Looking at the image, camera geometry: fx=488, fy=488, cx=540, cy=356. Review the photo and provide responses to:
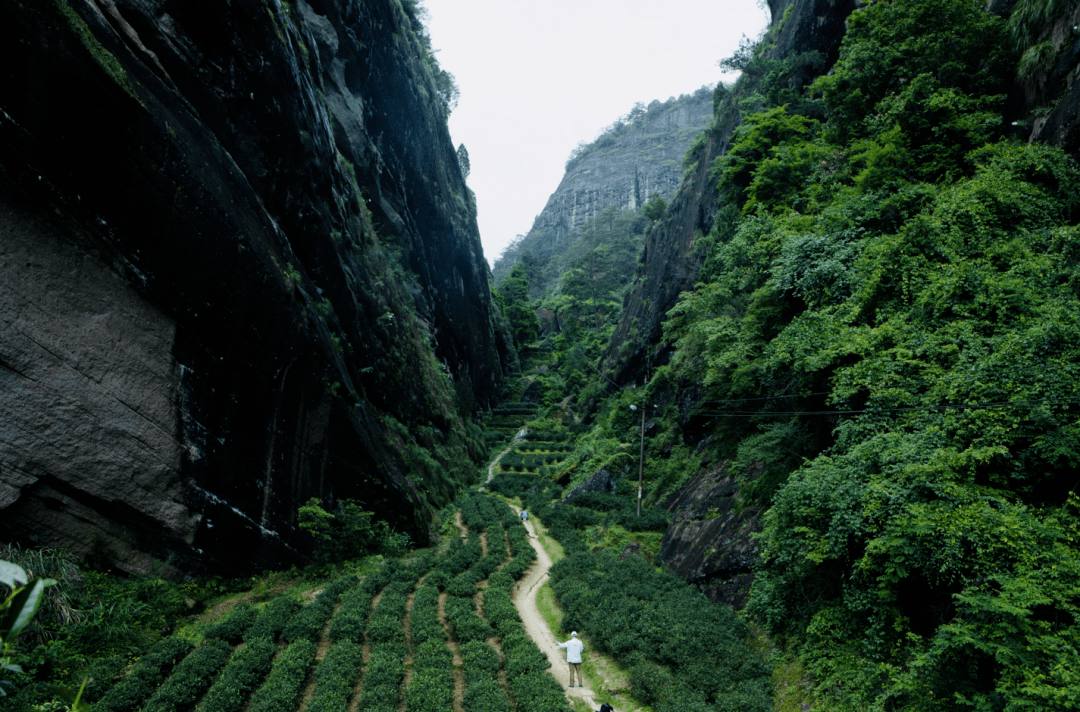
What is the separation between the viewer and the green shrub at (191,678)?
8.67 metres

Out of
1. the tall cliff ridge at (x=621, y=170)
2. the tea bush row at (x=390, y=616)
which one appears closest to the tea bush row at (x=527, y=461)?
the tea bush row at (x=390, y=616)

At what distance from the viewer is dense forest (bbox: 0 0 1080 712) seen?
7.79 meters

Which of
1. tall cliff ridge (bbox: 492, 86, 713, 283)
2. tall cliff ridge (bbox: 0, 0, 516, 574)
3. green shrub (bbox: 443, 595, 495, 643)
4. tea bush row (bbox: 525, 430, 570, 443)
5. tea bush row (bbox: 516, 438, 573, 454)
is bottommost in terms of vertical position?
green shrub (bbox: 443, 595, 495, 643)

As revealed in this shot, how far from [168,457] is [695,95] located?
143m

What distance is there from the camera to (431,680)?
33.0 feet

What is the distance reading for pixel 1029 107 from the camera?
14.6 m

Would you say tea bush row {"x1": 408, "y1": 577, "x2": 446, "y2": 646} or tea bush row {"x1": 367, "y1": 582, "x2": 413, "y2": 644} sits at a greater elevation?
tea bush row {"x1": 367, "y1": 582, "x2": 413, "y2": 644}

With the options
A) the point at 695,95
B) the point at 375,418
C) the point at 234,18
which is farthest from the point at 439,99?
the point at 695,95

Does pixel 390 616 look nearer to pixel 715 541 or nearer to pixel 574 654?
pixel 574 654

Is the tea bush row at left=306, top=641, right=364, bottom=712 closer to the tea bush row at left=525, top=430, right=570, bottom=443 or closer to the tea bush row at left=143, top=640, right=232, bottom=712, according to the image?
the tea bush row at left=143, top=640, right=232, bottom=712

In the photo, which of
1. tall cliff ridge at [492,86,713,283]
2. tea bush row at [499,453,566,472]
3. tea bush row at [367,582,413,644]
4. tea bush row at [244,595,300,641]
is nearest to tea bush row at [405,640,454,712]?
tea bush row at [367,582,413,644]

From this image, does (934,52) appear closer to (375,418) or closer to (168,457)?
(375,418)

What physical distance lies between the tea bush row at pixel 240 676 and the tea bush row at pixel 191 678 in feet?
0.71

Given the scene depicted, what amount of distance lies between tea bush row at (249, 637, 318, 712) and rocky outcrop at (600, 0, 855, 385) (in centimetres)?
2734
